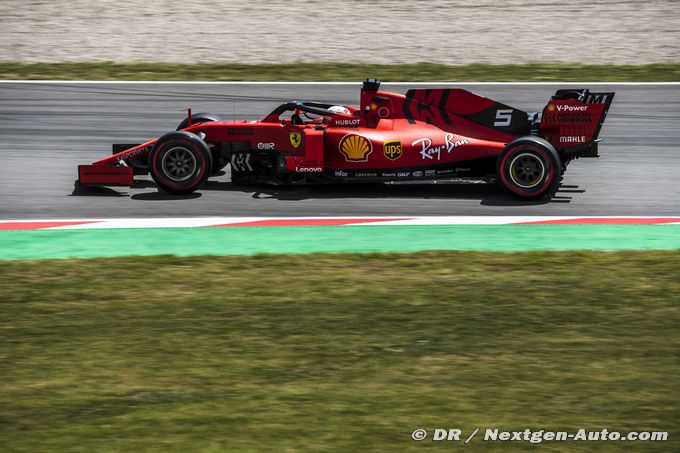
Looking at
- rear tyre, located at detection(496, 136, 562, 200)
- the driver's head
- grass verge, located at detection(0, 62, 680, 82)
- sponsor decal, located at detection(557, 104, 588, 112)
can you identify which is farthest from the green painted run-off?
grass verge, located at detection(0, 62, 680, 82)

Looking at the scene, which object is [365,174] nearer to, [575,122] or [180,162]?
[180,162]

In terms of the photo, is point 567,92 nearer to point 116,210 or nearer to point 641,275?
point 641,275

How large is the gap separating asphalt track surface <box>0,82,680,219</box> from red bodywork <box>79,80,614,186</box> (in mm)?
306

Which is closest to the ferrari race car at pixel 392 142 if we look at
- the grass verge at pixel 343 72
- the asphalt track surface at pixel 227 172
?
the asphalt track surface at pixel 227 172

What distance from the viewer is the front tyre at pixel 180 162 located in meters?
11.6

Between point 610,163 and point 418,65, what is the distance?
6.23 metres

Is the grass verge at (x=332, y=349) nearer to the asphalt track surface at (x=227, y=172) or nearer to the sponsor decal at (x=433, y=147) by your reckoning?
the asphalt track surface at (x=227, y=172)

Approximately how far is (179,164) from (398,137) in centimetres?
226

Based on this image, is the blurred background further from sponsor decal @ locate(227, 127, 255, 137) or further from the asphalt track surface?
sponsor decal @ locate(227, 127, 255, 137)

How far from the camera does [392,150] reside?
1155 cm

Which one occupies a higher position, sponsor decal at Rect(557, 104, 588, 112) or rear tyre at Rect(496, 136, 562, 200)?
sponsor decal at Rect(557, 104, 588, 112)

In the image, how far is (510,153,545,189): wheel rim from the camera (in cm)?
1125

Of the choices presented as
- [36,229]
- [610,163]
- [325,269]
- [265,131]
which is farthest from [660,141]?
[36,229]

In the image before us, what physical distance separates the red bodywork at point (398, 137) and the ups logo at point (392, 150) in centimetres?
1
